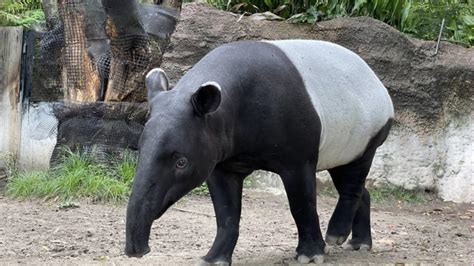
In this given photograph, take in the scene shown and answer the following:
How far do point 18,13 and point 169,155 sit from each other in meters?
8.43

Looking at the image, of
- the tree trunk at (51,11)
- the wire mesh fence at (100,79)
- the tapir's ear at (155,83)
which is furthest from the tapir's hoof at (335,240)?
the tree trunk at (51,11)

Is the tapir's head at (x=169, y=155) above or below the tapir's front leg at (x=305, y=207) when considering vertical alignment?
above

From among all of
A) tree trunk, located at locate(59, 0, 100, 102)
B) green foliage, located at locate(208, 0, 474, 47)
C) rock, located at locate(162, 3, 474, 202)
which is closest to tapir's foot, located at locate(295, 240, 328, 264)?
tree trunk, located at locate(59, 0, 100, 102)

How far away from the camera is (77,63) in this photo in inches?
311

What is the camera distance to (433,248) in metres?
6.40

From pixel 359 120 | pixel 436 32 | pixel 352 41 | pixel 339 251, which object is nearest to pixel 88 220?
pixel 339 251

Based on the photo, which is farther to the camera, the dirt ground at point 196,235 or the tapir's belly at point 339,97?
the dirt ground at point 196,235

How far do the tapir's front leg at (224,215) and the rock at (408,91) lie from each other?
160 inches

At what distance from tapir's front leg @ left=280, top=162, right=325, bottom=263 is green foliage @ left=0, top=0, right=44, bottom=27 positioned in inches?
252

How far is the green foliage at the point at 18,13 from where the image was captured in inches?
407

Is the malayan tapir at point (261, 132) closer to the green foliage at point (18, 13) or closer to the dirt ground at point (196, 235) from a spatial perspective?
the dirt ground at point (196, 235)

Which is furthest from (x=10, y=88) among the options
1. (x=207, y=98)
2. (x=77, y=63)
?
(x=207, y=98)

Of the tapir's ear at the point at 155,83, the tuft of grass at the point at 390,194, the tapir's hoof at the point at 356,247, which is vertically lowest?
the tuft of grass at the point at 390,194

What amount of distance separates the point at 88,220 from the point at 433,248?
2.79m
